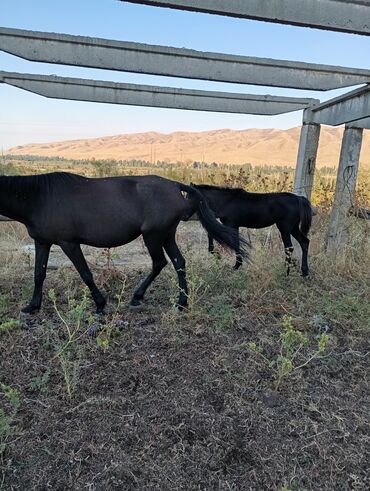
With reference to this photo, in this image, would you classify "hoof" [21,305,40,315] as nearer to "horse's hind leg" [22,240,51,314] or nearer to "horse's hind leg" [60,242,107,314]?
"horse's hind leg" [22,240,51,314]

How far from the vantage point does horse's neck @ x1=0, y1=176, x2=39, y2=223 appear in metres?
3.52

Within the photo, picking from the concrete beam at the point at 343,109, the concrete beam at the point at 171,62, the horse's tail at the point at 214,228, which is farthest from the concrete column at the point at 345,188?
the horse's tail at the point at 214,228

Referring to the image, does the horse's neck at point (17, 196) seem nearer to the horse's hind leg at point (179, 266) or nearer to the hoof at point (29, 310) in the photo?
the hoof at point (29, 310)

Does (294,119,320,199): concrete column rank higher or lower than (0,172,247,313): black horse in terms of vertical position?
higher

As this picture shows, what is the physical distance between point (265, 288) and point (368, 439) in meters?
2.30

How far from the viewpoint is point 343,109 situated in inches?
194

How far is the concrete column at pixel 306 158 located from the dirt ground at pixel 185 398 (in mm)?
2398

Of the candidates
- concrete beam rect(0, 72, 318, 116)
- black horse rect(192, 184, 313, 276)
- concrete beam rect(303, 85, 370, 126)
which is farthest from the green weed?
concrete beam rect(0, 72, 318, 116)

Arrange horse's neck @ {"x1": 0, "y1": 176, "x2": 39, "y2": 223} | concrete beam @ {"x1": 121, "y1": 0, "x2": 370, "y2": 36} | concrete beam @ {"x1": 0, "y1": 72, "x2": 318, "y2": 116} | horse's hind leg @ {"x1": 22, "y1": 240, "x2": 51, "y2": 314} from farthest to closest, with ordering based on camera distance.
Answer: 1. concrete beam @ {"x1": 0, "y1": 72, "x2": 318, "y2": 116}
2. horse's hind leg @ {"x1": 22, "y1": 240, "x2": 51, "y2": 314}
3. horse's neck @ {"x1": 0, "y1": 176, "x2": 39, "y2": 223}
4. concrete beam @ {"x1": 121, "y1": 0, "x2": 370, "y2": 36}

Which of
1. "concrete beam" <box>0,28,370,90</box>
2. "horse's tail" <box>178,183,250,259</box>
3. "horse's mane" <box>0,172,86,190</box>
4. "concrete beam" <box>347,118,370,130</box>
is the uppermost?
"concrete beam" <box>0,28,370,90</box>

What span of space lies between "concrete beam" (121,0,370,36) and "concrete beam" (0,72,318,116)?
296 cm

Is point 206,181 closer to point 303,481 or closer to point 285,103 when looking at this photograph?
point 285,103

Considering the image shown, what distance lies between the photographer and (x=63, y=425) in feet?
7.23

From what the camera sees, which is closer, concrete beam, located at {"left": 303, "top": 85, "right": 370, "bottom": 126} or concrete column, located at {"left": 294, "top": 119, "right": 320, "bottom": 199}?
concrete beam, located at {"left": 303, "top": 85, "right": 370, "bottom": 126}
